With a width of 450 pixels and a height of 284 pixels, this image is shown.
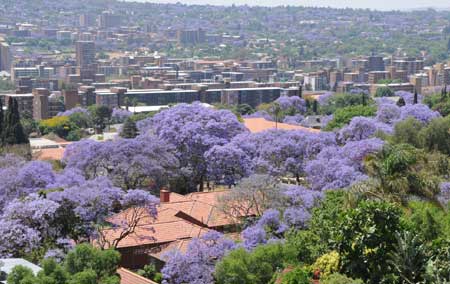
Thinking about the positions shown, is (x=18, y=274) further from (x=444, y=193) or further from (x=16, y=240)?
(x=444, y=193)

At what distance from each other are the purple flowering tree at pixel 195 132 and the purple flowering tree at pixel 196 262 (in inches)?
480

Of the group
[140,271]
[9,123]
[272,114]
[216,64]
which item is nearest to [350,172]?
[140,271]

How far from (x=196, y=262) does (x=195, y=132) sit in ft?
47.6

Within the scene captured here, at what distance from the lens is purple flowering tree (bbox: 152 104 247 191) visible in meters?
36.1

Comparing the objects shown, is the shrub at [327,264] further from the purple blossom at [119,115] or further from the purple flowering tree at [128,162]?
the purple blossom at [119,115]

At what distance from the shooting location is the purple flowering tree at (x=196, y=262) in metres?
22.1

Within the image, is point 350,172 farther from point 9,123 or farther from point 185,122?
point 9,123

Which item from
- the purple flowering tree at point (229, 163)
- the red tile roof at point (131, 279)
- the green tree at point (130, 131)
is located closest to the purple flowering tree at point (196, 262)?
the red tile roof at point (131, 279)

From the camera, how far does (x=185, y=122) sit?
37.7 meters

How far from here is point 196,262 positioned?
22.3 m

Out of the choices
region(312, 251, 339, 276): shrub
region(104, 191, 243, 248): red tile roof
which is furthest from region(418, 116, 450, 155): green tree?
region(312, 251, 339, 276): shrub

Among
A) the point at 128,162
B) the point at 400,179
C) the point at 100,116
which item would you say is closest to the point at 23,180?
the point at 128,162

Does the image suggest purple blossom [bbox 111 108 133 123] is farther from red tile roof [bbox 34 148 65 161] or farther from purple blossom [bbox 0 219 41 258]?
purple blossom [bbox 0 219 41 258]

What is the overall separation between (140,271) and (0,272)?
4.68 metres
